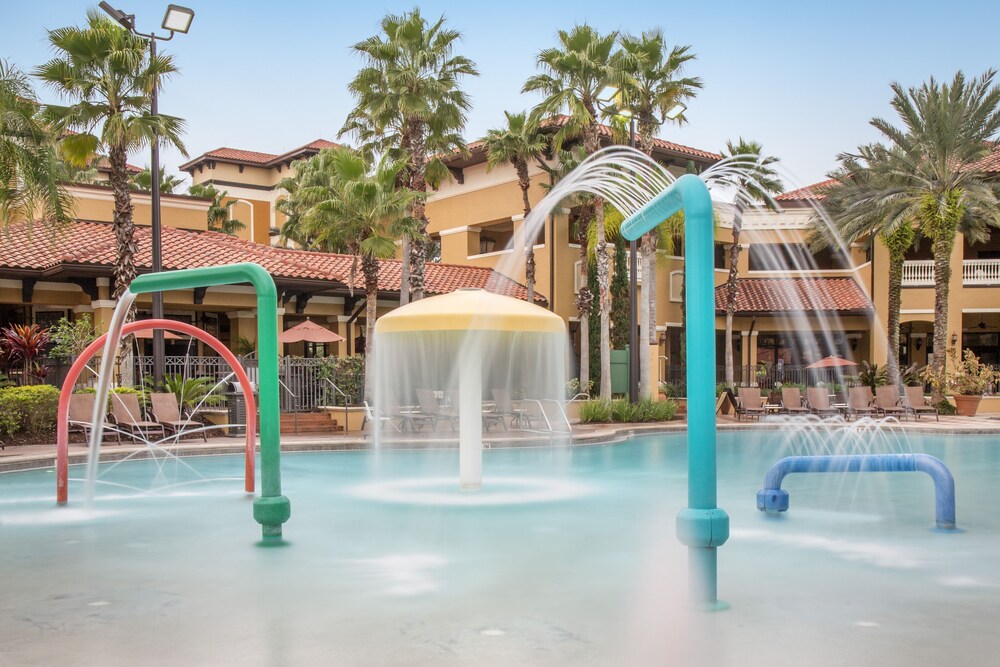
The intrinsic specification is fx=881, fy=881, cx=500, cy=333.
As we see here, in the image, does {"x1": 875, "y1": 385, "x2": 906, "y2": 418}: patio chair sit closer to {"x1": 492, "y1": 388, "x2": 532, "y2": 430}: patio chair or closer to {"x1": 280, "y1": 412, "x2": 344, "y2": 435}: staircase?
{"x1": 492, "y1": 388, "x2": 532, "y2": 430}: patio chair

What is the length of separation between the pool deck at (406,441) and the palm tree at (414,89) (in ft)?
20.4

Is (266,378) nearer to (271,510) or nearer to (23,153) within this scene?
(271,510)

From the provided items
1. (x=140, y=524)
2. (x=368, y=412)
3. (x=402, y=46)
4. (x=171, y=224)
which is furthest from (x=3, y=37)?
(x=140, y=524)

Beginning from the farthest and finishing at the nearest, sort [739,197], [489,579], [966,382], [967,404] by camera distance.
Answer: [739,197], [966,382], [967,404], [489,579]

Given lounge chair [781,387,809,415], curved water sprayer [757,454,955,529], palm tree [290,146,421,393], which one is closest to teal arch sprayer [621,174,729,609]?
curved water sprayer [757,454,955,529]

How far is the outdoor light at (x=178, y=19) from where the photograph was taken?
17.8 metres

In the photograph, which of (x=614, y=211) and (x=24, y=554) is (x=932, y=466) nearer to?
(x=24, y=554)

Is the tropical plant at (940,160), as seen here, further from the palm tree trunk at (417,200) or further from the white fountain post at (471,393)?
the white fountain post at (471,393)

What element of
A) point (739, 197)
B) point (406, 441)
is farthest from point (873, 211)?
point (406, 441)

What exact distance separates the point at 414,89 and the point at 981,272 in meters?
23.1

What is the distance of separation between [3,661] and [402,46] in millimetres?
21059

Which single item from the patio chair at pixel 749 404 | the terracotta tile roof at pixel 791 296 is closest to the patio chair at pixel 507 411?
the patio chair at pixel 749 404

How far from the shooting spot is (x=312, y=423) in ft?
70.6

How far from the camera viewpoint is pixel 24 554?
752 centimetres
